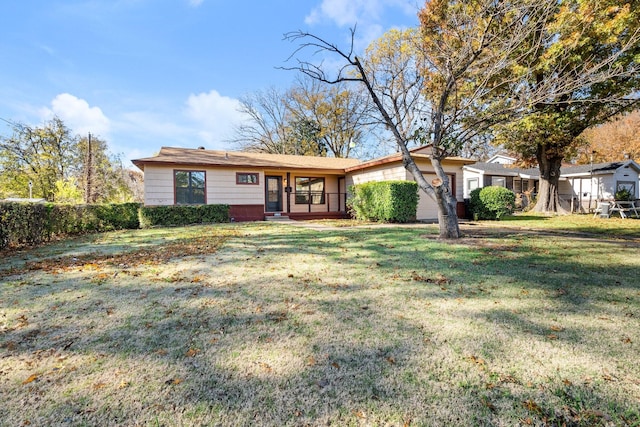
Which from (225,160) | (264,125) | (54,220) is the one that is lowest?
(54,220)

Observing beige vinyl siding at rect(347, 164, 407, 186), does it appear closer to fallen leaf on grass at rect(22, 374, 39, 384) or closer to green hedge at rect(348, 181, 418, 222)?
green hedge at rect(348, 181, 418, 222)

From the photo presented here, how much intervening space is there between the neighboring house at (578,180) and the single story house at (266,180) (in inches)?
417

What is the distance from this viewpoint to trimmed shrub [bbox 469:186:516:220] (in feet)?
41.1

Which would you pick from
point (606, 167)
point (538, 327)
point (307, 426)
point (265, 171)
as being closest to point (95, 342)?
point (307, 426)

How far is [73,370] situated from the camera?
2029 millimetres

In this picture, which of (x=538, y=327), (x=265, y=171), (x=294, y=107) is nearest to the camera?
(x=538, y=327)

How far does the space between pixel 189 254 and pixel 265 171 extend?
9839 mm

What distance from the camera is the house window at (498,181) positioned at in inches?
948

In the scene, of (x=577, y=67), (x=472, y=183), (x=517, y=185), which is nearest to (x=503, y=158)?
(x=517, y=185)

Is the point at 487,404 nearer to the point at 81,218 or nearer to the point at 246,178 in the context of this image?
the point at 81,218

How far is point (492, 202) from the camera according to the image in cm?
1273

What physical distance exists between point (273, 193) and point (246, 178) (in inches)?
76.9

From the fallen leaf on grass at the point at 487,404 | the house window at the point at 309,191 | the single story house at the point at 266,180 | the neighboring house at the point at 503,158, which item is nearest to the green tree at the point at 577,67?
the single story house at the point at 266,180

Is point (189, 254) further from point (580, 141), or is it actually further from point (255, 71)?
point (580, 141)
